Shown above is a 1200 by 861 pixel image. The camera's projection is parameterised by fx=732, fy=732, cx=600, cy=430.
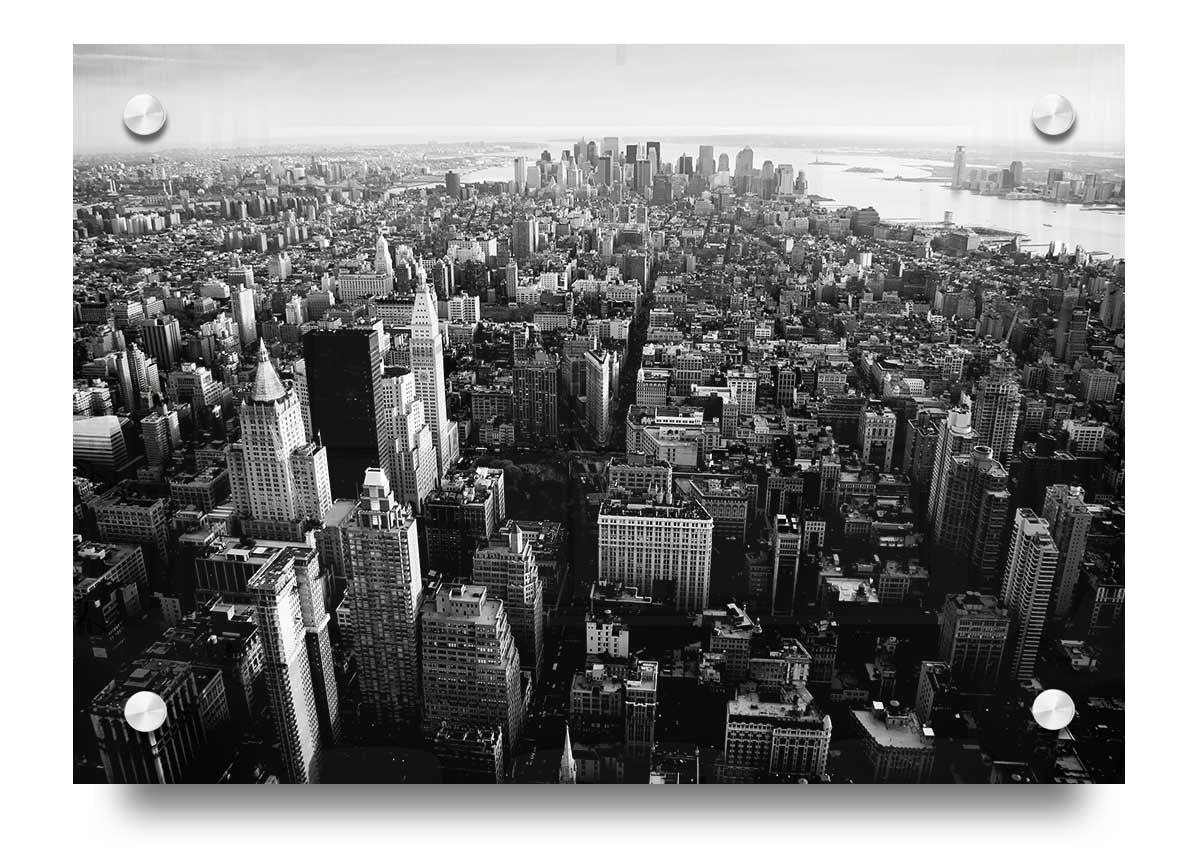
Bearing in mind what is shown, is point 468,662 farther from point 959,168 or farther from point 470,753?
point 959,168

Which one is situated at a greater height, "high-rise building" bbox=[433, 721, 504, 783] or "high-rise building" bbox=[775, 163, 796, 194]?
"high-rise building" bbox=[775, 163, 796, 194]

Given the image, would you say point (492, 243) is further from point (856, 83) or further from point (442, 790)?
point (442, 790)

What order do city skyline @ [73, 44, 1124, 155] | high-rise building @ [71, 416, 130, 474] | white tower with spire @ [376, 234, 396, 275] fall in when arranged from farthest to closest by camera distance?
white tower with spire @ [376, 234, 396, 275]
high-rise building @ [71, 416, 130, 474]
city skyline @ [73, 44, 1124, 155]

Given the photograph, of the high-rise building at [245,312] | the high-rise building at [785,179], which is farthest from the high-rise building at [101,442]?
the high-rise building at [785,179]

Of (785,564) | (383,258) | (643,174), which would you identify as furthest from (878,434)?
(383,258)

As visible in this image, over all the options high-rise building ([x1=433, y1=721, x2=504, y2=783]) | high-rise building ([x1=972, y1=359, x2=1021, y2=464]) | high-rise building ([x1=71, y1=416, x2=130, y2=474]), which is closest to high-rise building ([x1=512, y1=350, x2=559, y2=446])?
high-rise building ([x1=433, y1=721, x2=504, y2=783])

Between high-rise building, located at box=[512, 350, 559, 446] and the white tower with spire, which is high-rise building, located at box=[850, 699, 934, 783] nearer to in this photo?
high-rise building, located at box=[512, 350, 559, 446]

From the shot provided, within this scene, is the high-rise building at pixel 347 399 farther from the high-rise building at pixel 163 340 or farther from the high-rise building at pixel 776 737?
the high-rise building at pixel 776 737
